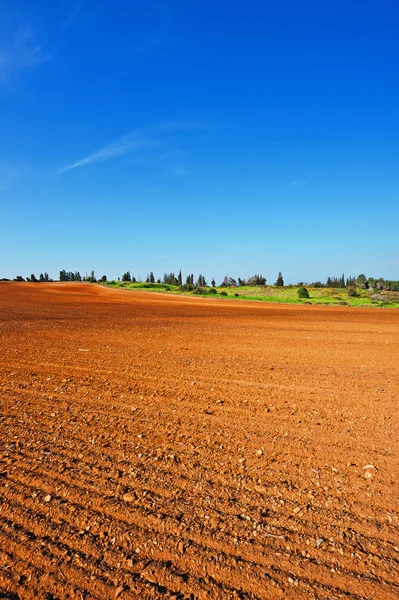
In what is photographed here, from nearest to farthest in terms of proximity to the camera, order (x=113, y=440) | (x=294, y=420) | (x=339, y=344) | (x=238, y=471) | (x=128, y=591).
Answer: (x=128, y=591)
(x=238, y=471)
(x=113, y=440)
(x=294, y=420)
(x=339, y=344)

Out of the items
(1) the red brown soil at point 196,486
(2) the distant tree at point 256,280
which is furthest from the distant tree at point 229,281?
(1) the red brown soil at point 196,486

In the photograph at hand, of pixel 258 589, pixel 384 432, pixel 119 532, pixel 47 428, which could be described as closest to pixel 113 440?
pixel 47 428

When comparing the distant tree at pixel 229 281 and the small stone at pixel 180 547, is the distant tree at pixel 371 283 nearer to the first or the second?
the distant tree at pixel 229 281

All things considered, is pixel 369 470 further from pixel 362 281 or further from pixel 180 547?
pixel 362 281

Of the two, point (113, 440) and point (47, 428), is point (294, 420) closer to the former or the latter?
point (113, 440)

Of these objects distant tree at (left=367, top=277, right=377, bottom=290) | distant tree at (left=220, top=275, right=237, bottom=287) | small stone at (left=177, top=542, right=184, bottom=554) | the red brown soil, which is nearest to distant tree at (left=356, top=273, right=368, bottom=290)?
distant tree at (left=367, top=277, right=377, bottom=290)

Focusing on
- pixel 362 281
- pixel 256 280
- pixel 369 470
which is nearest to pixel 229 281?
pixel 256 280

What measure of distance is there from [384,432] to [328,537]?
8.86 ft

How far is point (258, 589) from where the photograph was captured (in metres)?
2.36

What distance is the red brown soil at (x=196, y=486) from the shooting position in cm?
247

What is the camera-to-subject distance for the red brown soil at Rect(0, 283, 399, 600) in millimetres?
2467

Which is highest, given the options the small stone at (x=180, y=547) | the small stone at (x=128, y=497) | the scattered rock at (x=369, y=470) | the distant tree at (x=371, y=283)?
the distant tree at (x=371, y=283)

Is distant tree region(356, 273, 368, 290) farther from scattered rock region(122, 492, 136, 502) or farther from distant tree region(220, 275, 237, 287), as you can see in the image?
scattered rock region(122, 492, 136, 502)

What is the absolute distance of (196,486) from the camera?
11.5ft
